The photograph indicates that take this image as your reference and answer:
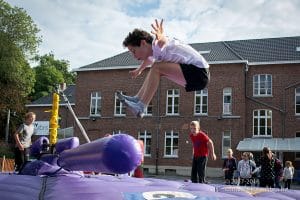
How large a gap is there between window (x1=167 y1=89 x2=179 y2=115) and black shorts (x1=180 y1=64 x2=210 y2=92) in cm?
2984

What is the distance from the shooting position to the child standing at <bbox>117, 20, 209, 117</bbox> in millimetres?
5273

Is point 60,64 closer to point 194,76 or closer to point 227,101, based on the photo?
point 227,101

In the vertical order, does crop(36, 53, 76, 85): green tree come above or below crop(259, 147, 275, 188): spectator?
above

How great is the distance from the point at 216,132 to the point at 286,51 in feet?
26.0

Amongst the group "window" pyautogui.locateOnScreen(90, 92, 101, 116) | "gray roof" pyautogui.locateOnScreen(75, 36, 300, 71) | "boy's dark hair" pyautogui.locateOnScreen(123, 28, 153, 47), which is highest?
"gray roof" pyautogui.locateOnScreen(75, 36, 300, 71)

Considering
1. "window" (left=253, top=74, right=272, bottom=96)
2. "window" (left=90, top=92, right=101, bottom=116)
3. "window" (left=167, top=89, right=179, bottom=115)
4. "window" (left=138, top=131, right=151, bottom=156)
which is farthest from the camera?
A: "window" (left=90, top=92, right=101, bottom=116)

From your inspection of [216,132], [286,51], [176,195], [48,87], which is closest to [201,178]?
[176,195]

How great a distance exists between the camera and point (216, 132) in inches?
1312

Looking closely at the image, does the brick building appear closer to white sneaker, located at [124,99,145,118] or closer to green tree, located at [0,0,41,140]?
green tree, located at [0,0,41,140]

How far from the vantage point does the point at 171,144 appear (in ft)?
113

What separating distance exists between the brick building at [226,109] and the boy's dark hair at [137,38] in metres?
27.0

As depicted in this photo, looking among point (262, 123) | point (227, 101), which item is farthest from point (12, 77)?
point (262, 123)

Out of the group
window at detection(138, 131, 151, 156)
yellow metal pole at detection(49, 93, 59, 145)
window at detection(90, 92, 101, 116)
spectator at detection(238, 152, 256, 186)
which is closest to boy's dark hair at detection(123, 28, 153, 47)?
yellow metal pole at detection(49, 93, 59, 145)

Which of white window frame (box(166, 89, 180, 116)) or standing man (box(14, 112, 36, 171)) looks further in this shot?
white window frame (box(166, 89, 180, 116))
